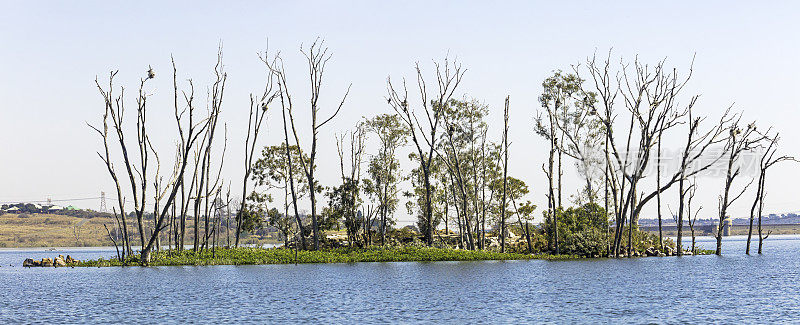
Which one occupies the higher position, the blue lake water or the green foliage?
the green foliage

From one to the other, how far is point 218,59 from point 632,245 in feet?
119

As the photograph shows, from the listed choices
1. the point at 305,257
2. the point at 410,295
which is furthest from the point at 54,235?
the point at 410,295

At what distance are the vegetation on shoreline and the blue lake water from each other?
6550 mm

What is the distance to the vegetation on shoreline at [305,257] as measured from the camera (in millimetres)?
52000

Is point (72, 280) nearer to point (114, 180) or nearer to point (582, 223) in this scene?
point (114, 180)

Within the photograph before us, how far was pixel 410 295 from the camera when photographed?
29766 mm

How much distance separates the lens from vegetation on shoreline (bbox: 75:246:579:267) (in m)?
52.0

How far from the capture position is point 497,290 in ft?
104

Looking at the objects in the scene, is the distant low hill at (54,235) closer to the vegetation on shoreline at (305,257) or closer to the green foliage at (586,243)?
the vegetation on shoreline at (305,257)

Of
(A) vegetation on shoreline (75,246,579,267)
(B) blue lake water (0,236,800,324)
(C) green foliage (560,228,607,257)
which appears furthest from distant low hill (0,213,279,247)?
(B) blue lake water (0,236,800,324)

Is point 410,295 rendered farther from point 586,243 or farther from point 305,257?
point 586,243

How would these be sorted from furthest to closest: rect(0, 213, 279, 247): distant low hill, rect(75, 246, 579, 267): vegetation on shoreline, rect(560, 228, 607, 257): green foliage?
rect(0, 213, 279, 247): distant low hill, rect(560, 228, 607, 257): green foliage, rect(75, 246, 579, 267): vegetation on shoreline

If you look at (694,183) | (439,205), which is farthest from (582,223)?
(439,205)

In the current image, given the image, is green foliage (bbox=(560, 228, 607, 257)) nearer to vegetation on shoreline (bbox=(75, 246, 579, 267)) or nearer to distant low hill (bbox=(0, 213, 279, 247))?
vegetation on shoreline (bbox=(75, 246, 579, 267))
